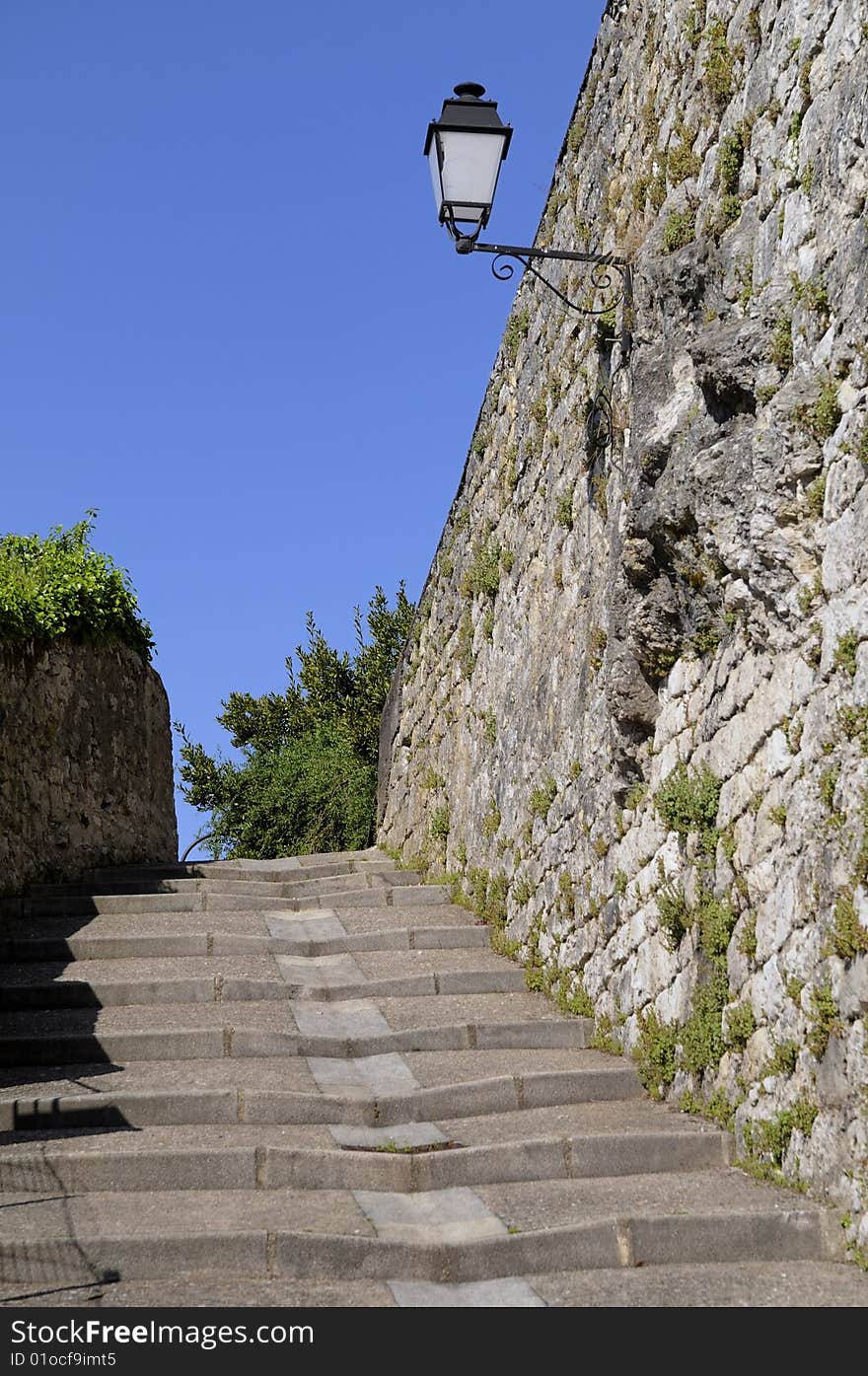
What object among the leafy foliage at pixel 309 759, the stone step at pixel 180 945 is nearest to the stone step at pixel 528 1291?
the stone step at pixel 180 945

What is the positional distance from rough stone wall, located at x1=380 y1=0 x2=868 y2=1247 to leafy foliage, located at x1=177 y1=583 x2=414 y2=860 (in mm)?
6769

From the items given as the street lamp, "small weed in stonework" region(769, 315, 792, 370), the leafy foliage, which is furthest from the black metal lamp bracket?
the leafy foliage

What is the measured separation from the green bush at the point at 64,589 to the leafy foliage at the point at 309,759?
4.69 meters

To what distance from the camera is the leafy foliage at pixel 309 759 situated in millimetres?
15453

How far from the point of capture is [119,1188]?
462cm

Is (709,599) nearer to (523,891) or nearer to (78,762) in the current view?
(523,891)

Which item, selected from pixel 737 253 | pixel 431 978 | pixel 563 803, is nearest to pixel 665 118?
pixel 737 253

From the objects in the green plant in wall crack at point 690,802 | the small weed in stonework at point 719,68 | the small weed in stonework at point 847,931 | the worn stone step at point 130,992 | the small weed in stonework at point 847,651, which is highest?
the small weed in stonework at point 719,68

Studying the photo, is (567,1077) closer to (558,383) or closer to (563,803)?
(563,803)

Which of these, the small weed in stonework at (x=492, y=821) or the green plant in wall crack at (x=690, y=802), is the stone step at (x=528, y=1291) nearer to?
the green plant in wall crack at (x=690, y=802)

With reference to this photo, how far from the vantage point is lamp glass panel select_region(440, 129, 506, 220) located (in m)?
6.65

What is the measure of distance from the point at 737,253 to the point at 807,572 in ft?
5.26

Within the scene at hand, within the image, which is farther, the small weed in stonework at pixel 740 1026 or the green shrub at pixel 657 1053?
the green shrub at pixel 657 1053

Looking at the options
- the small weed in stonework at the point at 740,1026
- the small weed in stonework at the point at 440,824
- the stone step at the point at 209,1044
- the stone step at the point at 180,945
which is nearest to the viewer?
the small weed in stonework at the point at 740,1026
